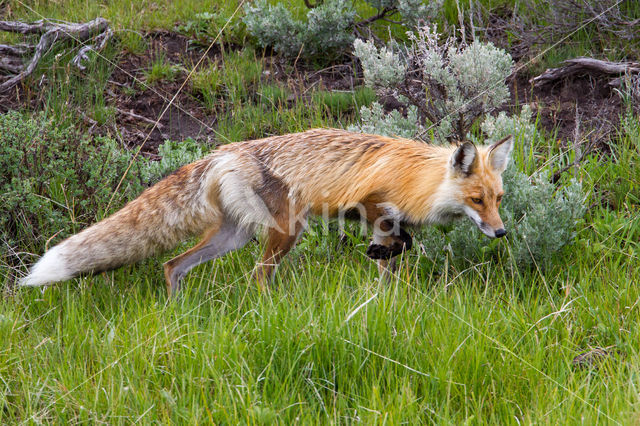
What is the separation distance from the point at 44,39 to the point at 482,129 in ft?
15.0

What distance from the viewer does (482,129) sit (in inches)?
228

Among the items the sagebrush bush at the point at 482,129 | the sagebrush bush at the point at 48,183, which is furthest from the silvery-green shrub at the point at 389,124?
the sagebrush bush at the point at 48,183

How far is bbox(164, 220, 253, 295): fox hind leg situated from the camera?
4801 millimetres

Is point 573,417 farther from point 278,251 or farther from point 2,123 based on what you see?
point 2,123

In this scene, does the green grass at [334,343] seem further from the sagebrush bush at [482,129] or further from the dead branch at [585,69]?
the dead branch at [585,69]

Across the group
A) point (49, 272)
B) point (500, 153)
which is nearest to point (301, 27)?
point (500, 153)

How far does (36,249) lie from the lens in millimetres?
5270

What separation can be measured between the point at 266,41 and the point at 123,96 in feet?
5.34

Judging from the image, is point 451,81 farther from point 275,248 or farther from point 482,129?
point 275,248

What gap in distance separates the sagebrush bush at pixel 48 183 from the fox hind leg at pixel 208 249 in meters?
0.95

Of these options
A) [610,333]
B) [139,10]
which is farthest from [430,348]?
[139,10]

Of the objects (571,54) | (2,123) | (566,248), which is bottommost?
(566,248)

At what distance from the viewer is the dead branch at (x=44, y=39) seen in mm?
7219

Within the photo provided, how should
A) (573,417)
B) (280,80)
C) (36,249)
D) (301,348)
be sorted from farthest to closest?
(280,80) → (36,249) → (301,348) → (573,417)
